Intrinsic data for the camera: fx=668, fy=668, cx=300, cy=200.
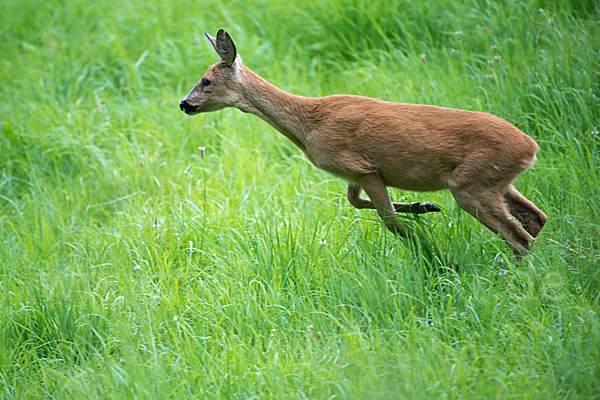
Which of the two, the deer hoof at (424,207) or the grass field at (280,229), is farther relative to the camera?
the deer hoof at (424,207)

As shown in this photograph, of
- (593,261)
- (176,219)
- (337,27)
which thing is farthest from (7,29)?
(593,261)

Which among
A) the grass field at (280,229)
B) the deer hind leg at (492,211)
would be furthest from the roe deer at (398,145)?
the grass field at (280,229)

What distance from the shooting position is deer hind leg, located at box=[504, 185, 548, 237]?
15.9ft

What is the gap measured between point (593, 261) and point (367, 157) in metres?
1.65

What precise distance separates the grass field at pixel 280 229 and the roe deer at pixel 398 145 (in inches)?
11.6

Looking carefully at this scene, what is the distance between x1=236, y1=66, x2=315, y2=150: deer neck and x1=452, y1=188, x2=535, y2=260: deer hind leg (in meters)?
1.31

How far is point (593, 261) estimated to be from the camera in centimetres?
431

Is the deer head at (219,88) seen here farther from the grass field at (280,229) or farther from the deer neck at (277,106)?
the grass field at (280,229)

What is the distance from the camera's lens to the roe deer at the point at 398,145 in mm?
4504

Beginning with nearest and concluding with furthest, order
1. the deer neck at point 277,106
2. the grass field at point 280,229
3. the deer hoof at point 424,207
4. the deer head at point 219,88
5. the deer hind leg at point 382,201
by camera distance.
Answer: the grass field at point 280,229, the deer hind leg at point 382,201, the deer hoof at point 424,207, the deer neck at point 277,106, the deer head at point 219,88

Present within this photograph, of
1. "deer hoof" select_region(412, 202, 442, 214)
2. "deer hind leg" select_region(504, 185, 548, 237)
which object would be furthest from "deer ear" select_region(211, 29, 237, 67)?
"deer hind leg" select_region(504, 185, 548, 237)

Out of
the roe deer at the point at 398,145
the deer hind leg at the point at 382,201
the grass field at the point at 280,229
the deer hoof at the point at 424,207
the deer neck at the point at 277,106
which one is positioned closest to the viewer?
the grass field at the point at 280,229

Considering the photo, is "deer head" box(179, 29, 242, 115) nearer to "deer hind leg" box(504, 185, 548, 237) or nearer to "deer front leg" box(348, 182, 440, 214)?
"deer front leg" box(348, 182, 440, 214)

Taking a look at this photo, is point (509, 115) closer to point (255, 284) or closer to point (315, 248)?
point (315, 248)
